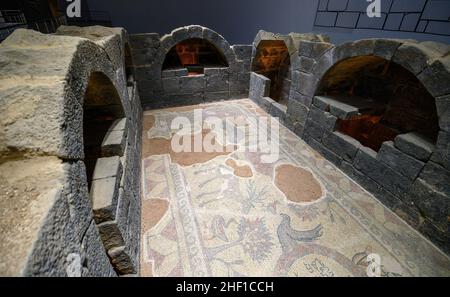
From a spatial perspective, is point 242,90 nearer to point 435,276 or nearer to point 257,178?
point 257,178

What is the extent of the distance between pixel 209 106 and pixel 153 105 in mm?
1672

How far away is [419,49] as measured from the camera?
8.59 feet

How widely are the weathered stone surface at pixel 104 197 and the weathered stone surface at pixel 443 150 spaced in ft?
12.0

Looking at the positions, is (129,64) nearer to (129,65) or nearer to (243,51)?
(129,65)

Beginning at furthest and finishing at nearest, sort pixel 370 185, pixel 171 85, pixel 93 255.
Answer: pixel 171 85 < pixel 370 185 < pixel 93 255

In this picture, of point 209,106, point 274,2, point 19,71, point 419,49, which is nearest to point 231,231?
point 19,71

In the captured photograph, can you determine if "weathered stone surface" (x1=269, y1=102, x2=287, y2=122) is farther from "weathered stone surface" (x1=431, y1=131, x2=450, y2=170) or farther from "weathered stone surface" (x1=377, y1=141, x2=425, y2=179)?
"weathered stone surface" (x1=431, y1=131, x2=450, y2=170)

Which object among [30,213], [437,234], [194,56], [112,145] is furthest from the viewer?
[194,56]

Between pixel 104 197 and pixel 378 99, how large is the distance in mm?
5400

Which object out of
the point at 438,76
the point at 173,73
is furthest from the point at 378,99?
the point at 173,73

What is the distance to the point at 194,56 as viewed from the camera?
748 centimetres

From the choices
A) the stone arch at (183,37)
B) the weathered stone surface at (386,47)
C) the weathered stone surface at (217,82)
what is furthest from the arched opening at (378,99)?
the stone arch at (183,37)

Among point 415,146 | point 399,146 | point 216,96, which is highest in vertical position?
point 415,146
